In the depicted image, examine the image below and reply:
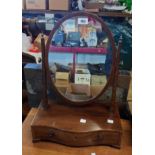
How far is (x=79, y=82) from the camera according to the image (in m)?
1.09

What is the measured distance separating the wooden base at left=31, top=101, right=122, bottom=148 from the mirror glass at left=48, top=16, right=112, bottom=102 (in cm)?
10

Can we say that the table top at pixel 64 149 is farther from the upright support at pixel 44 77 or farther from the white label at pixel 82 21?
the white label at pixel 82 21

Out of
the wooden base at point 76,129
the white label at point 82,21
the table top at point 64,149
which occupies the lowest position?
the table top at point 64,149

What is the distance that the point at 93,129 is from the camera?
0.98 m

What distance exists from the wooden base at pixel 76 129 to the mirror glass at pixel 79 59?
0.33 ft

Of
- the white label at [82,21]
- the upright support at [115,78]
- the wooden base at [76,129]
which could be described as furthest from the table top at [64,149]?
the white label at [82,21]

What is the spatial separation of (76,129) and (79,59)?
32 centimetres

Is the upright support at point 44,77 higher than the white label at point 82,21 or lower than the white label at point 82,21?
lower

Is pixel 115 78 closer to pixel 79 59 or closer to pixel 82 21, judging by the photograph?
pixel 79 59

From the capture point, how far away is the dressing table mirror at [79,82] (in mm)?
985

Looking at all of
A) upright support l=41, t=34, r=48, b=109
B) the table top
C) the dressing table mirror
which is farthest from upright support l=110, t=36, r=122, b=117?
upright support l=41, t=34, r=48, b=109
